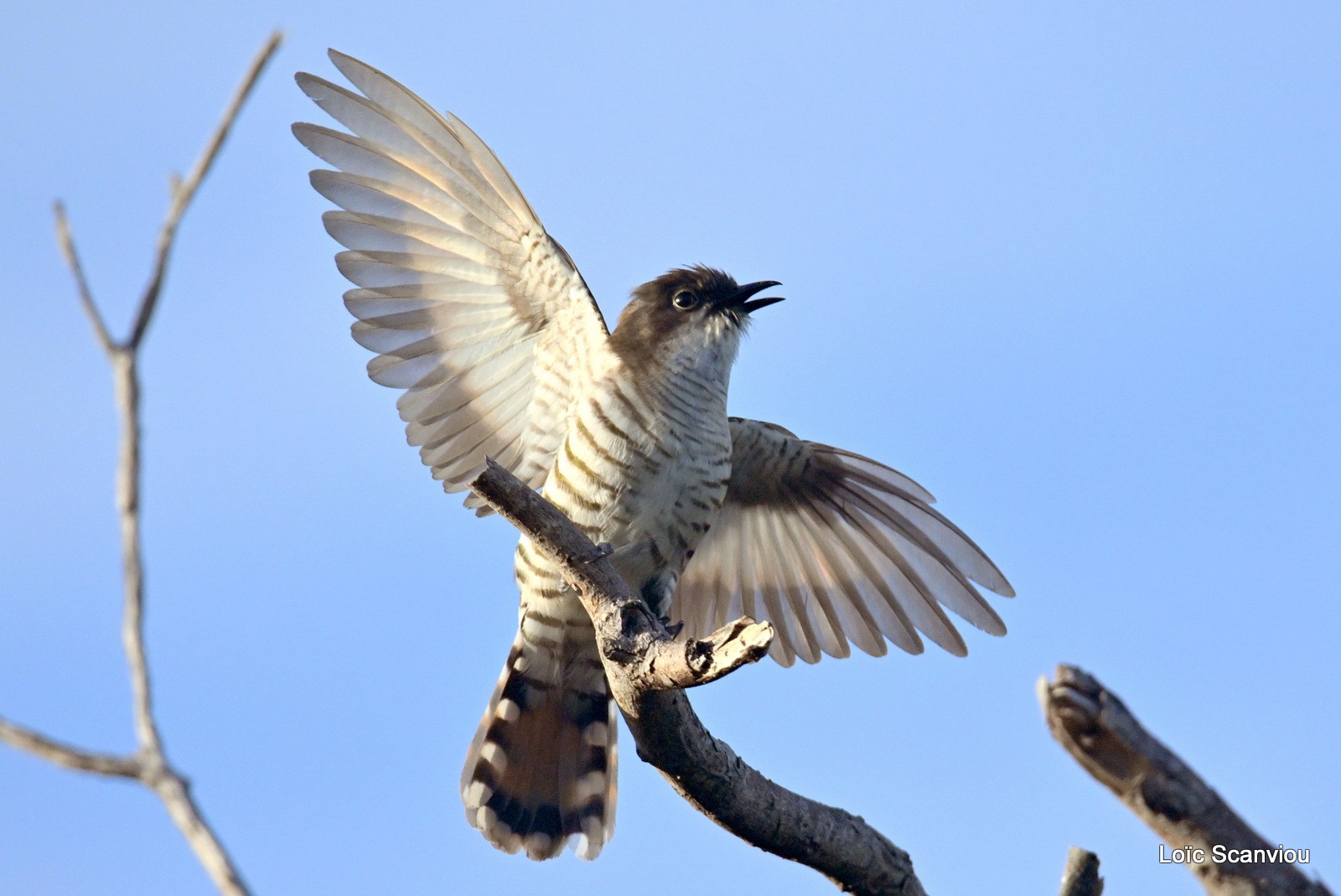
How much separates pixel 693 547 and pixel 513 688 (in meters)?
1.27

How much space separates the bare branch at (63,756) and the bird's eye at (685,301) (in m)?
5.42

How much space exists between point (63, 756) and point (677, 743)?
3.24 meters

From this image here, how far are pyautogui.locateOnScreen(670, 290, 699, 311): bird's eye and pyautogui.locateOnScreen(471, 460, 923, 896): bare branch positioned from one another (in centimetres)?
252

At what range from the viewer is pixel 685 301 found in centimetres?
714

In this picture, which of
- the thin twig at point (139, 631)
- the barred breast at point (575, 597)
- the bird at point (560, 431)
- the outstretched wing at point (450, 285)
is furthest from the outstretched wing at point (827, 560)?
the thin twig at point (139, 631)

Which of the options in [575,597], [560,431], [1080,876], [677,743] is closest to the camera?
[1080,876]

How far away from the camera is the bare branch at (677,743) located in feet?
15.4

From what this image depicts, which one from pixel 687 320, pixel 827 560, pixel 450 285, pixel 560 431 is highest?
pixel 450 285

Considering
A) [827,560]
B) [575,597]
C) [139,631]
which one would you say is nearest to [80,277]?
[139,631]

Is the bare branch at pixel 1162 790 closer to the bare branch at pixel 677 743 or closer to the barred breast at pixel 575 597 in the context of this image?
the bare branch at pixel 677 743

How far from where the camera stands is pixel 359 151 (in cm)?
672

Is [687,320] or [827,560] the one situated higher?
[687,320]

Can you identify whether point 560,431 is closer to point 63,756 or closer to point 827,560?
point 827,560

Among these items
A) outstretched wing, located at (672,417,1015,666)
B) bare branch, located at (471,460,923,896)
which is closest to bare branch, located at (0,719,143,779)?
bare branch, located at (471,460,923,896)
